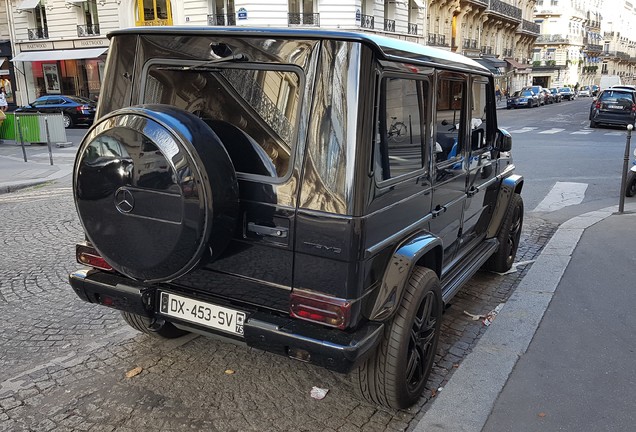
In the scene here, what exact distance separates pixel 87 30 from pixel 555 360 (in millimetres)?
34710

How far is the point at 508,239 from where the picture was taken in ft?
17.7

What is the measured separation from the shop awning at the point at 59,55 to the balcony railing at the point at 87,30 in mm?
1164

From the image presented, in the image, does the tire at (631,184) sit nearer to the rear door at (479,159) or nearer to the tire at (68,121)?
the rear door at (479,159)

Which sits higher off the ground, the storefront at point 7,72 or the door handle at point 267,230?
the storefront at point 7,72

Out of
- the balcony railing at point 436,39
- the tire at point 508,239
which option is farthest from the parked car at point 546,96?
the tire at point 508,239

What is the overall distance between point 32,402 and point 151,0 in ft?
106

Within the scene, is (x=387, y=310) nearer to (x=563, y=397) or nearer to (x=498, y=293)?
(x=563, y=397)

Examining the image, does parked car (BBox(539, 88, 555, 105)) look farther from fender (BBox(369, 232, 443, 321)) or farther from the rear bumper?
the rear bumper

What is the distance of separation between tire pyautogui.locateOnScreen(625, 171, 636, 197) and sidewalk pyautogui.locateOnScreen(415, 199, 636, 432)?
3907 millimetres

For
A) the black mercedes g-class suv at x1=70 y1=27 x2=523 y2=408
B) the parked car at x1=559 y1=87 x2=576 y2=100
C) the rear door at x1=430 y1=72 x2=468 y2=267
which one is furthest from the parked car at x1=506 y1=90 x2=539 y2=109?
the black mercedes g-class suv at x1=70 y1=27 x2=523 y2=408

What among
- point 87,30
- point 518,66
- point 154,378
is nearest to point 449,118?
point 154,378

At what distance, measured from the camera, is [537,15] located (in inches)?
3056

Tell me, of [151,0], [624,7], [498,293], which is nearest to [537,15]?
[624,7]

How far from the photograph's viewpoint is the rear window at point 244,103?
107 inches
